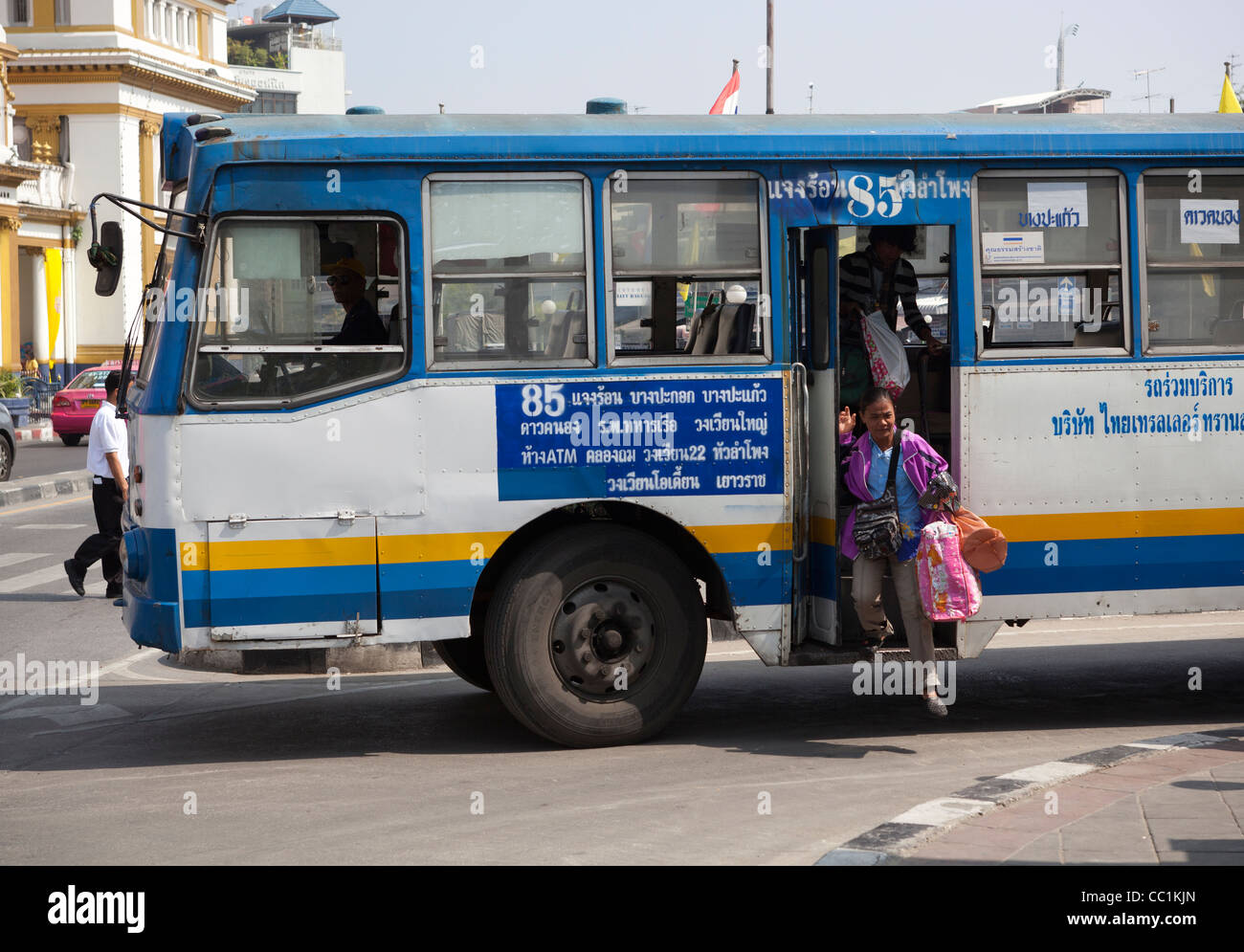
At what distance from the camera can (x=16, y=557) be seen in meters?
16.5

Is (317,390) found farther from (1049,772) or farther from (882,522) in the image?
(1049,772)

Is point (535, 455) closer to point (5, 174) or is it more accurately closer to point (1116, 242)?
point (1116, 242)

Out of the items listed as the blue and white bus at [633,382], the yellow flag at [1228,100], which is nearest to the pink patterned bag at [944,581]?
the blue and white bus at [633,382]

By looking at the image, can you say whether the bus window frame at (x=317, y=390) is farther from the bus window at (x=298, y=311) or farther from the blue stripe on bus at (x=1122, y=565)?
the blue stripe on bus at (x=1122, y=565)

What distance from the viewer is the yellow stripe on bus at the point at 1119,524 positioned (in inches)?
324

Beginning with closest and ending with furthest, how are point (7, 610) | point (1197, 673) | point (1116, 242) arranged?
point (1116, 242) → point (1197, 673) → point (7, 610)

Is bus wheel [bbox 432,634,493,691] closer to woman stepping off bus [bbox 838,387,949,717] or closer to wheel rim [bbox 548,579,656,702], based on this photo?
wheel rim [bbox 548,579,656,702]

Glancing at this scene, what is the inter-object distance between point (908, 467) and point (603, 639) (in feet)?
5.95

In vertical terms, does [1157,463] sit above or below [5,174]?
below

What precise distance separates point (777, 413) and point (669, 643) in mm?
1324

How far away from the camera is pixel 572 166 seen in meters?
7.90

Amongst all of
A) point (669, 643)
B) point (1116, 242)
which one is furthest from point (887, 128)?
point (669, 643)

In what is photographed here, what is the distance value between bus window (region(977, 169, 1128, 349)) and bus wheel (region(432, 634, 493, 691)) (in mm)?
3400

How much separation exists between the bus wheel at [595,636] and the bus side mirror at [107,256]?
104 inches
